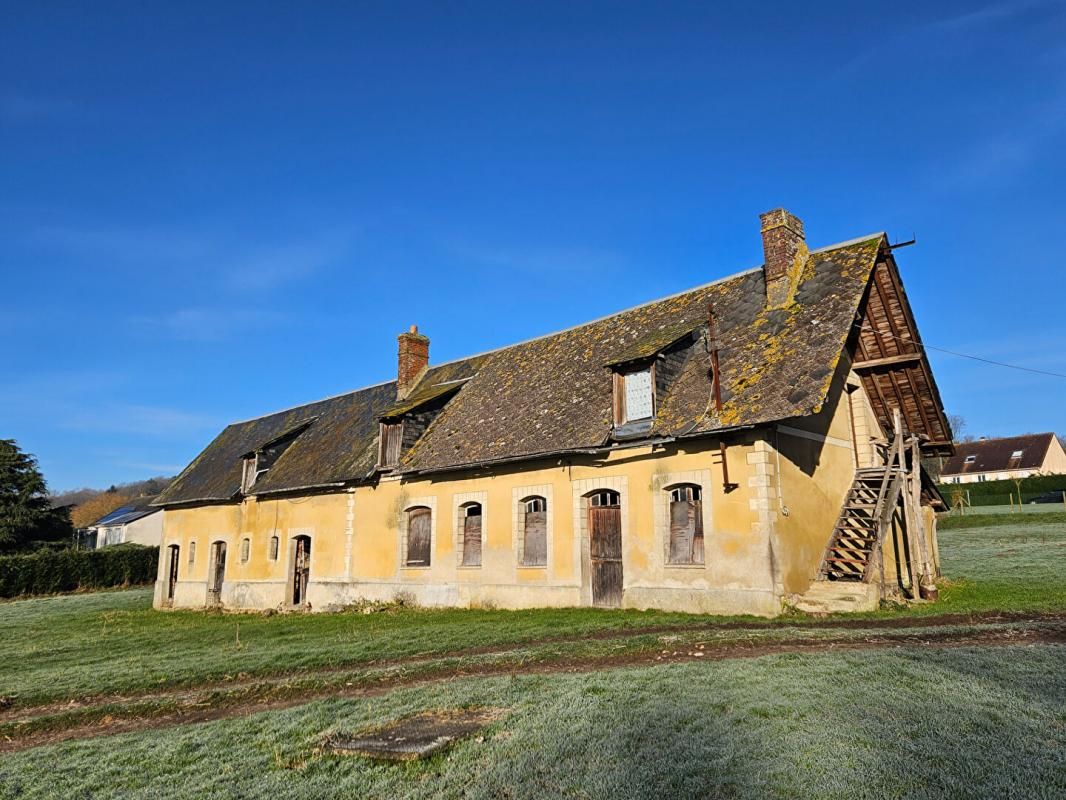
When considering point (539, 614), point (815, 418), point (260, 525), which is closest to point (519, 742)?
→ point (539, 614)

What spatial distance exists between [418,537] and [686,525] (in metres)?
8.09

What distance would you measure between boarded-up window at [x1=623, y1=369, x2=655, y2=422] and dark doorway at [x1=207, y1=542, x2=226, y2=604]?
1731 centimetres

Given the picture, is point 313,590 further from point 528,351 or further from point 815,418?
point 815,418

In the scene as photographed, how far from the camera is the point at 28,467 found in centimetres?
4650

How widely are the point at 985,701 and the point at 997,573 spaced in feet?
48.2

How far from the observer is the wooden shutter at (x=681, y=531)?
1445 cm

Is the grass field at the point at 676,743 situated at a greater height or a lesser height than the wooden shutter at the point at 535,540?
lesser

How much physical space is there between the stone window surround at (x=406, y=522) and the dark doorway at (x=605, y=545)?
488 centimetres

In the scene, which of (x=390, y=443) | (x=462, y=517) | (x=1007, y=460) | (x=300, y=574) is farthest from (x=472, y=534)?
(x=1007, y=460)

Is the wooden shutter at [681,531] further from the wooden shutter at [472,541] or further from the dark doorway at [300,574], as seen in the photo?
the dark doorway at [300,574]

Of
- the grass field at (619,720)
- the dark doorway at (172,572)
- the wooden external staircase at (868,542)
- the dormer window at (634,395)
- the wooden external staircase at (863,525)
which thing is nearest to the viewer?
the grass field at (619,720)

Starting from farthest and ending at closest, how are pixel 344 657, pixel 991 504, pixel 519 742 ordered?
pixel 991 504, pixel 344 657, pixel 519 742

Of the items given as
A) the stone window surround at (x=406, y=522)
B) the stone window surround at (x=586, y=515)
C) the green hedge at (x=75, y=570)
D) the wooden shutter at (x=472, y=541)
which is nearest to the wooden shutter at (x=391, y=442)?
the stone window surround at (x=406, y=522)

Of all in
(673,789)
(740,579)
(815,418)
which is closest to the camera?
(673,789)
